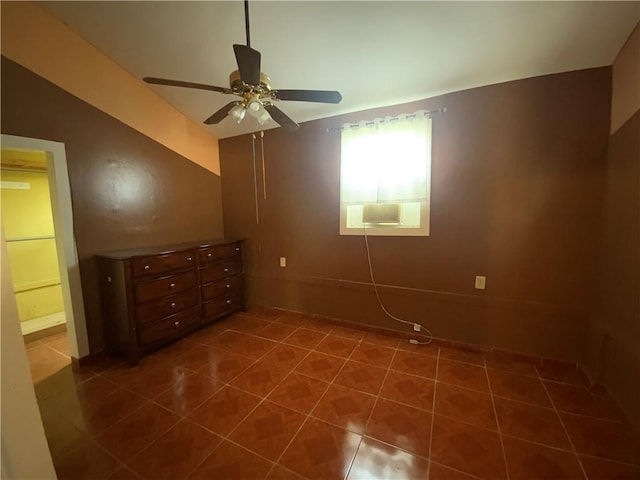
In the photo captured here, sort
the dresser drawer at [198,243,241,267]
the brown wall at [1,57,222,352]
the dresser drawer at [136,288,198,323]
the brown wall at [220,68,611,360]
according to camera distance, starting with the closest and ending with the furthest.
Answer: the brown wall at [1,57,222,352], the brown wall at [220,68,611,360], the dresser drawer at [136,288,198,323], the dresser drawer at [198,243,241,267]

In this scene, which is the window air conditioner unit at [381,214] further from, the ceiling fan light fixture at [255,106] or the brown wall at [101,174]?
the brown wall at [101,174]

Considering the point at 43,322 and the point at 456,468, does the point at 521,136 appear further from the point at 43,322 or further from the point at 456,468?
the point at 43,322

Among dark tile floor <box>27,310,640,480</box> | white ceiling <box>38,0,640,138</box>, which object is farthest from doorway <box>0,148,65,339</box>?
white ceiling <box>38,0,640,138</box>

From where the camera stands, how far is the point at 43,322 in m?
2.94

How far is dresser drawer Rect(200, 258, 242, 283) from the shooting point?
274 cm

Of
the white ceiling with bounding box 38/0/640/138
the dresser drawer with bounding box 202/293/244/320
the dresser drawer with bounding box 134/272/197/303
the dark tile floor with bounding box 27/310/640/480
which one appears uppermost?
the white ceiling with bounding box 38/0/640/138

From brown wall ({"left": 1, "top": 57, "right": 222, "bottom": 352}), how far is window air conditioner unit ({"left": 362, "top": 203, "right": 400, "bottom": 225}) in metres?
2.15

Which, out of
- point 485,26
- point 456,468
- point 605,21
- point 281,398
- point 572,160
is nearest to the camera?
point 456,468

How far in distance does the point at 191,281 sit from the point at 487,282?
2855 mm

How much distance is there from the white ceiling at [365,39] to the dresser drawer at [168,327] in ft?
7.46

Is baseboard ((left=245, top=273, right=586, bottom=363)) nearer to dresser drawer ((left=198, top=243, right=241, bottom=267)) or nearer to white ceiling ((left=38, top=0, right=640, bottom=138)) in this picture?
dresser drawer ((left=198, top=243, right=241, bottom=267))

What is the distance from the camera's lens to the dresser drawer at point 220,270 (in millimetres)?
2738

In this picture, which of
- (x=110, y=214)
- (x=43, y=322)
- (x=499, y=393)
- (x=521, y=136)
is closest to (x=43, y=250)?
(x=43, y=322)

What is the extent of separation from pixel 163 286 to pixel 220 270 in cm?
68
